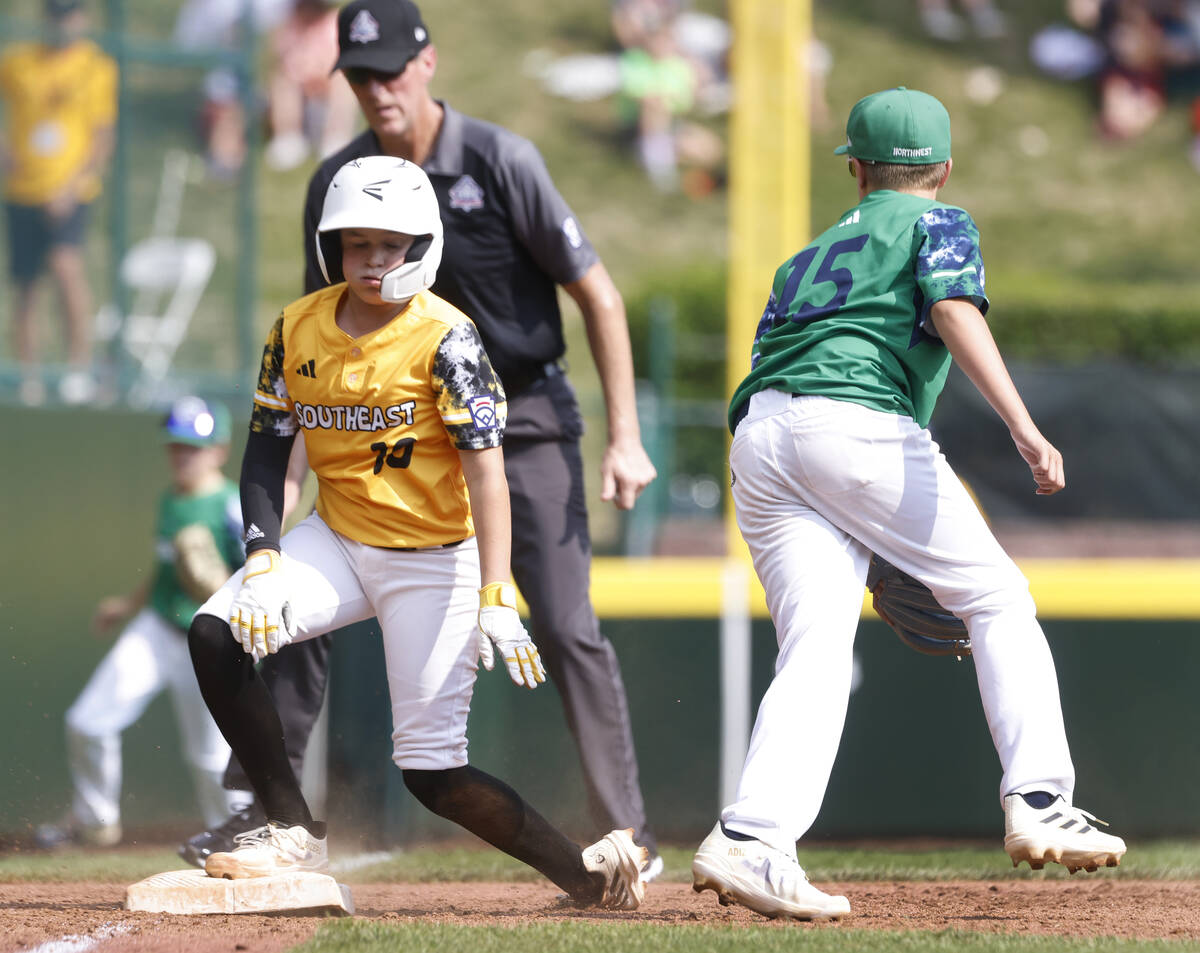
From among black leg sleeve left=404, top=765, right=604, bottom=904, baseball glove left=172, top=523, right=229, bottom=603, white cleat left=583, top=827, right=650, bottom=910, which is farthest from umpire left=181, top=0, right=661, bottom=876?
baseball glove left=172, top=523, right=229, bottom=603

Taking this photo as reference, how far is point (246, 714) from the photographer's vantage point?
371cm

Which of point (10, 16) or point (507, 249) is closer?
point (507, 249)

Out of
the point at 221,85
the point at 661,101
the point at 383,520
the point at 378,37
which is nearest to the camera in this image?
the point at 383,520

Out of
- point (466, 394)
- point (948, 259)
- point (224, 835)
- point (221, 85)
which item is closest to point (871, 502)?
point (948, 259)

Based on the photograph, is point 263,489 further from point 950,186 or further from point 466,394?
point 950,186

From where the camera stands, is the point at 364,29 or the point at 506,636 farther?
the point at 364,29

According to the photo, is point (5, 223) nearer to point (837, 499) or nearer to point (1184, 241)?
point (837, 499)

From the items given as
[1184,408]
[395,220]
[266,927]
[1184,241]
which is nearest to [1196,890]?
[266,927]

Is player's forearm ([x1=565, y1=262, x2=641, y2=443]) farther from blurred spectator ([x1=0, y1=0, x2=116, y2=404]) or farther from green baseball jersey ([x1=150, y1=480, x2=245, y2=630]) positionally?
blurred spectator ([x1=0, y1=0, x2=116, y2=404])

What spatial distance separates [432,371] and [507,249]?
2.78 ft

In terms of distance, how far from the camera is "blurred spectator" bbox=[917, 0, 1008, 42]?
90.5ft

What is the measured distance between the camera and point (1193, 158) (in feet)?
85.6

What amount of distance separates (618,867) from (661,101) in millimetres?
20754

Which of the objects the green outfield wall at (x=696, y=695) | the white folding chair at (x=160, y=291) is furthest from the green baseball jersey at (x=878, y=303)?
the white folding chair at (x=160, y=291)
